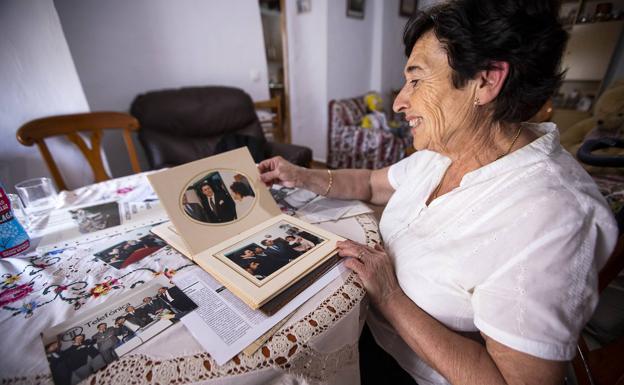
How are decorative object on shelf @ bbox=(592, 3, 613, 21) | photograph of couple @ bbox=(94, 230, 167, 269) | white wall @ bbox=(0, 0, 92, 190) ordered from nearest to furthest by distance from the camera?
1. photograph of couple @ bbox=(94, 230, 167, 269)
2. white wall @ bbox=(0, 0, 92, 190)
3. decorative object on shelf @ bbox=(592, 3, 613, 21)

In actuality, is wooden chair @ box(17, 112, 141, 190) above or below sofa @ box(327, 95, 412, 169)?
above

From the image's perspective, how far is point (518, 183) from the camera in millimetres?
509

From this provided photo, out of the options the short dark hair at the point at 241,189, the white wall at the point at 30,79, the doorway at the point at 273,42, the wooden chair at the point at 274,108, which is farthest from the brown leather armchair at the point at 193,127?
the doorway at the point at 273,42

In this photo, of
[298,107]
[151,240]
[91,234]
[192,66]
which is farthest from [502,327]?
[298,107]

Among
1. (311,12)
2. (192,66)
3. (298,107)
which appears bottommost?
(298,107)

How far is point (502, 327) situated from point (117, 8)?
103 inches

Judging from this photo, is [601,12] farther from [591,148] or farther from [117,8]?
[117,8]

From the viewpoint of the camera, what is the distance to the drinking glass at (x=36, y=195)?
0.85 metres

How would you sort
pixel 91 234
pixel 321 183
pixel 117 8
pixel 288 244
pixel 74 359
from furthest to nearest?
pixel 117 8, pixel 321 183, pixel 91 234, pixel 288 244, pixel 74 359

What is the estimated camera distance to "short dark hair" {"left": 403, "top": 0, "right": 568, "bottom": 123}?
481mm

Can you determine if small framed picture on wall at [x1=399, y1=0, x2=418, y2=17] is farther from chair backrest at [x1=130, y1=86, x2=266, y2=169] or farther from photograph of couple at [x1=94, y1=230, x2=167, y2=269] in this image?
photograph of couple at [x1=94, y1=230, x2=167, y2=269]

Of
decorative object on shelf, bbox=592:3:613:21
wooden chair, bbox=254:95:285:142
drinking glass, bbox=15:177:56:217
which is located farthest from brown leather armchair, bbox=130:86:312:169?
decorative object on shelf, bbox=592:3:613:21

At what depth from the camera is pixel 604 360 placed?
585 mm

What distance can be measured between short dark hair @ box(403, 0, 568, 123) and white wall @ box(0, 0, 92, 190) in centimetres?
184
